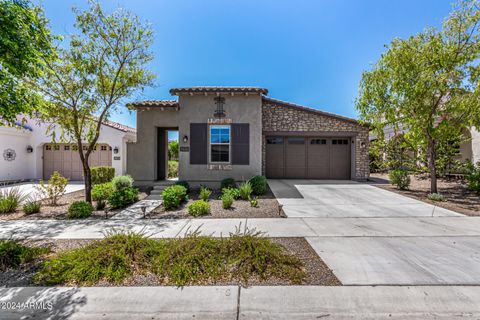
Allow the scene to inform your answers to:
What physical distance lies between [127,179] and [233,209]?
4891 mm

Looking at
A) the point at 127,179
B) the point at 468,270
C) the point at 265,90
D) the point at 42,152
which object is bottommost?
the point at 468,270

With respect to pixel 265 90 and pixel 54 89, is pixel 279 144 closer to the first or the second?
pixel 265 90

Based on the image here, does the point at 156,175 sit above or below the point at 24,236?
above

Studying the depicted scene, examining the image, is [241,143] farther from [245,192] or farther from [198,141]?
[245,192]

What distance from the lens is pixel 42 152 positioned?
14703 millimetres

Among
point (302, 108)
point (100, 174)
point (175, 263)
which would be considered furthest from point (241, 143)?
point (100, 174)

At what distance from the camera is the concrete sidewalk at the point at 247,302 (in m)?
2.51

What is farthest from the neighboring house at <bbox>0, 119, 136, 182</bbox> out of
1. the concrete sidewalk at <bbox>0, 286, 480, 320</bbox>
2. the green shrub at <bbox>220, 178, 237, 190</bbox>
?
the concrete sidewalk at <bbox>0, 286, 480, 320</bbox>

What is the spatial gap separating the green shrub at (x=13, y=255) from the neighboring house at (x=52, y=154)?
11.0 meters

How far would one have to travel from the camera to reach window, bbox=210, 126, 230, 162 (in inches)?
410

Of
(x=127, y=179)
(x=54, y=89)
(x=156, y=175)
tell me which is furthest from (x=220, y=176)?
(x=54, y=89)

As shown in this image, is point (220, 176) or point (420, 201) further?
point (220, 176)

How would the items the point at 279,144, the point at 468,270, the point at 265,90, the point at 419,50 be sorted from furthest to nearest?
the point at 279,144, the point at 265,90, the point at 419,50, the point at 468,270

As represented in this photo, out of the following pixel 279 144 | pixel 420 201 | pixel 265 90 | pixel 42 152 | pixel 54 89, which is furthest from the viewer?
pixel 42 152
